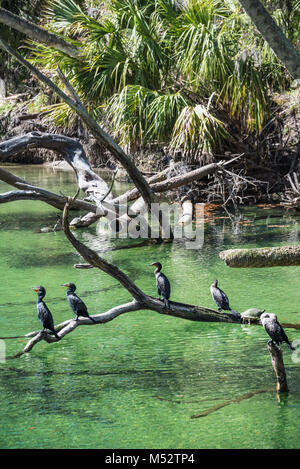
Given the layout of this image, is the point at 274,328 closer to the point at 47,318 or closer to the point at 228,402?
the point at 228,402

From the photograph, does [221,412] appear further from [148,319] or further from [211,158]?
[211,158]

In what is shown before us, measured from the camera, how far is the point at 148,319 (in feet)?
18.2

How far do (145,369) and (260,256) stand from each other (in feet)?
3.62

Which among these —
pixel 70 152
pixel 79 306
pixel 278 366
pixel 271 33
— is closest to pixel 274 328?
pixel 278 366

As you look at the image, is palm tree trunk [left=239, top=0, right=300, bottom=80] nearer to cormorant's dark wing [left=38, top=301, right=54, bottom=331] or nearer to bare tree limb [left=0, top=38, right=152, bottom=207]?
bare tree limb [left=0, top=38, right=152, bottom=207]

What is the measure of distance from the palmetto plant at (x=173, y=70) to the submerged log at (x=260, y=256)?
551 centimetres

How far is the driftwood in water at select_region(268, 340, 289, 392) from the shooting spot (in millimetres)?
3846

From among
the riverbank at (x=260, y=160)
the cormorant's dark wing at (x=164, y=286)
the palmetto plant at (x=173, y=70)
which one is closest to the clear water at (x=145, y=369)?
the cormorant's dark wing at (x=164, y=286)

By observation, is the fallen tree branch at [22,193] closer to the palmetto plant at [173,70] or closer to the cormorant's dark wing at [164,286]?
the cormorant's dark wing at [164,286]

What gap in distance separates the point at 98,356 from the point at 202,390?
3.13ft

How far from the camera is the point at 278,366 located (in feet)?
12.7

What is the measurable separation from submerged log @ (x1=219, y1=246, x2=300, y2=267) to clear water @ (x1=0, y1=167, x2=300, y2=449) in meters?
0.72

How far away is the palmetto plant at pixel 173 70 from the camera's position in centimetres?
989
